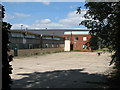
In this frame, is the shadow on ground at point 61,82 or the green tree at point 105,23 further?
the shadow on ground at point 61,82

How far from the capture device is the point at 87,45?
6164mm

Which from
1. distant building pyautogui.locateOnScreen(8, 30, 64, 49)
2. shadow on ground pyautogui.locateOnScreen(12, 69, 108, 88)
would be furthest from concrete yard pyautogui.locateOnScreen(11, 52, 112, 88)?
distant building pyautogui.locateOnScreen(8, 30, 64, 49)

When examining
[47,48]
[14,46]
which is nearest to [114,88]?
[14,46]

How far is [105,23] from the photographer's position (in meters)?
6.07

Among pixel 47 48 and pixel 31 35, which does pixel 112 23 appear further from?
pixel 47 48

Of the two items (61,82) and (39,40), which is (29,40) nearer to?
(39,40)

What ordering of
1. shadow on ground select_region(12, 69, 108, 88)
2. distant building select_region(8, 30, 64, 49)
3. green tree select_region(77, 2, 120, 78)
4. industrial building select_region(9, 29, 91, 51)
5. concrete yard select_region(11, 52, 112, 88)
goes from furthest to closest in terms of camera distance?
industrial building select_region(9, 29, 91, 51) → distant building select_region(8, 30, 64, 49) → concrete yard select_region(11, 52, 112, 88) → shadow on ground select_region(12, 69, 108, 88) → green tree select_region(77, 2, 120, 78)

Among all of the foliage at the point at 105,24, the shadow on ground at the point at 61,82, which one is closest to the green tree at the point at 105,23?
the foliage at the point at 105,24

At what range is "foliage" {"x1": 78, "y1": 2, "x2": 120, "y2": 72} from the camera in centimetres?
561

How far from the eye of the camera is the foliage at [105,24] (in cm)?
561

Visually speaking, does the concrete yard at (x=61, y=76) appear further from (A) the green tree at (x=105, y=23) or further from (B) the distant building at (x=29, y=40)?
(B) the distant building at (x=29, y=40)

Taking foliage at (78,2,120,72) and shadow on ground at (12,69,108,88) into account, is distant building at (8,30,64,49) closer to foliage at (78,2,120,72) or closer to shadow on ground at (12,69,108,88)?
shadow on ground at (12,69,108,88)

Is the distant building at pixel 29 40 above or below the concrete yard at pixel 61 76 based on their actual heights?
above

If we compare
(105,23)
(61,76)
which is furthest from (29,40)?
(105,23)
